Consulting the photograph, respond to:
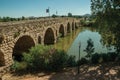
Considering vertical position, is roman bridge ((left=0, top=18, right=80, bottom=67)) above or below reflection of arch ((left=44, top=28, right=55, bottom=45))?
above

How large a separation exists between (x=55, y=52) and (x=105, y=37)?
352cm

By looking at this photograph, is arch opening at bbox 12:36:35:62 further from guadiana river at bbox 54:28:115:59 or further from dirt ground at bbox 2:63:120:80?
dirt ground at bbox 2:63:120:80

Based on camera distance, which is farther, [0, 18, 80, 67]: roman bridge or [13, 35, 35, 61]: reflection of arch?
[13, 35, 35, 61]: reflection of arch

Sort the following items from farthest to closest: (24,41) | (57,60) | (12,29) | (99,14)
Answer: (24,41) → (12,29) → (99,14) → (57,60)

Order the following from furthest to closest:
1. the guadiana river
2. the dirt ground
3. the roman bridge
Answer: the guadiana river
the roman bridge
the dirt ground

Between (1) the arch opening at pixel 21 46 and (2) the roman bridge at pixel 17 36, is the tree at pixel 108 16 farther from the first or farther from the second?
(1) the arch opening at pixel 21 46

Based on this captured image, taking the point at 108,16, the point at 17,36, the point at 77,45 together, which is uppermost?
the point at 108,16

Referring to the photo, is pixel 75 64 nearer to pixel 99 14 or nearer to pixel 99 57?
pixel 99 57

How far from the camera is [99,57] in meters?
13.8

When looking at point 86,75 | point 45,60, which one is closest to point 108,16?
point 86,75

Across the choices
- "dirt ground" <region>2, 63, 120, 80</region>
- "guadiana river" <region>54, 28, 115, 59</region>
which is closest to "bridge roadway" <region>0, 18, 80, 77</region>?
"dirt ground" <region>2, 63, 120, 80</region>

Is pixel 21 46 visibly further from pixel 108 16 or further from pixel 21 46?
pixel 108 16

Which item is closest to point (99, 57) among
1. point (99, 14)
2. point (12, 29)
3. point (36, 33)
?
point (99, 14)

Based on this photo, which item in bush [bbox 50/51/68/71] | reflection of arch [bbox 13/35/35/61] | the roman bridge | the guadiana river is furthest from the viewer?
the guadiana river
